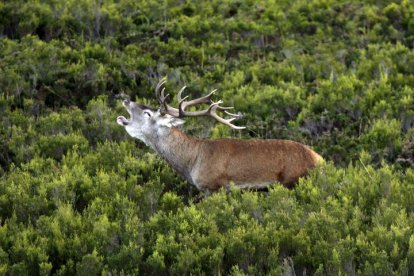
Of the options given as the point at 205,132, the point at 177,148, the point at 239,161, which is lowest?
the point at 205,132

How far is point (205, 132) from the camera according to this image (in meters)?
12.4

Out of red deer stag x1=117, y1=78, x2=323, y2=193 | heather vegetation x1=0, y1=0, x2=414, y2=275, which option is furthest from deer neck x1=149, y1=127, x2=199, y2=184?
heather vegetation x1=0, y1=0, x2=414, y2=275

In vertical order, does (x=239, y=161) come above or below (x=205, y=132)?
above

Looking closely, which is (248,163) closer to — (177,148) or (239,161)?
(239,161)

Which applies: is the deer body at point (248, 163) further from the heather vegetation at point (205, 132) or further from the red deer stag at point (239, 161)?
the heather vegetation at point (205, 132)

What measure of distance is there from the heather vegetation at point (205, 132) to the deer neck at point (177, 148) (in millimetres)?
386

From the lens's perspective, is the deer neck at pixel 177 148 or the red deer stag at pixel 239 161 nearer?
the red deer stag at pixel 239 161

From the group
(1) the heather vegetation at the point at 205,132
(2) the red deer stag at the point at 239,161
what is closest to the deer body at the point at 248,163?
(2) the red deer stag at the point at 239,161

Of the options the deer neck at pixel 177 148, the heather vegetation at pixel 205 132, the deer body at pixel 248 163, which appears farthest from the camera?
the deer neck at pixel 177 148

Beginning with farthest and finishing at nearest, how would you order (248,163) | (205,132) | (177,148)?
(205,132), (177,148), (248,163)

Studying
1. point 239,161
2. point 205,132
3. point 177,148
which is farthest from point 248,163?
point 205,132

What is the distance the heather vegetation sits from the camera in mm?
8117

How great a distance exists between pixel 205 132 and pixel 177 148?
2.06m

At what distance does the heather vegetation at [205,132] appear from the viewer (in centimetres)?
812
